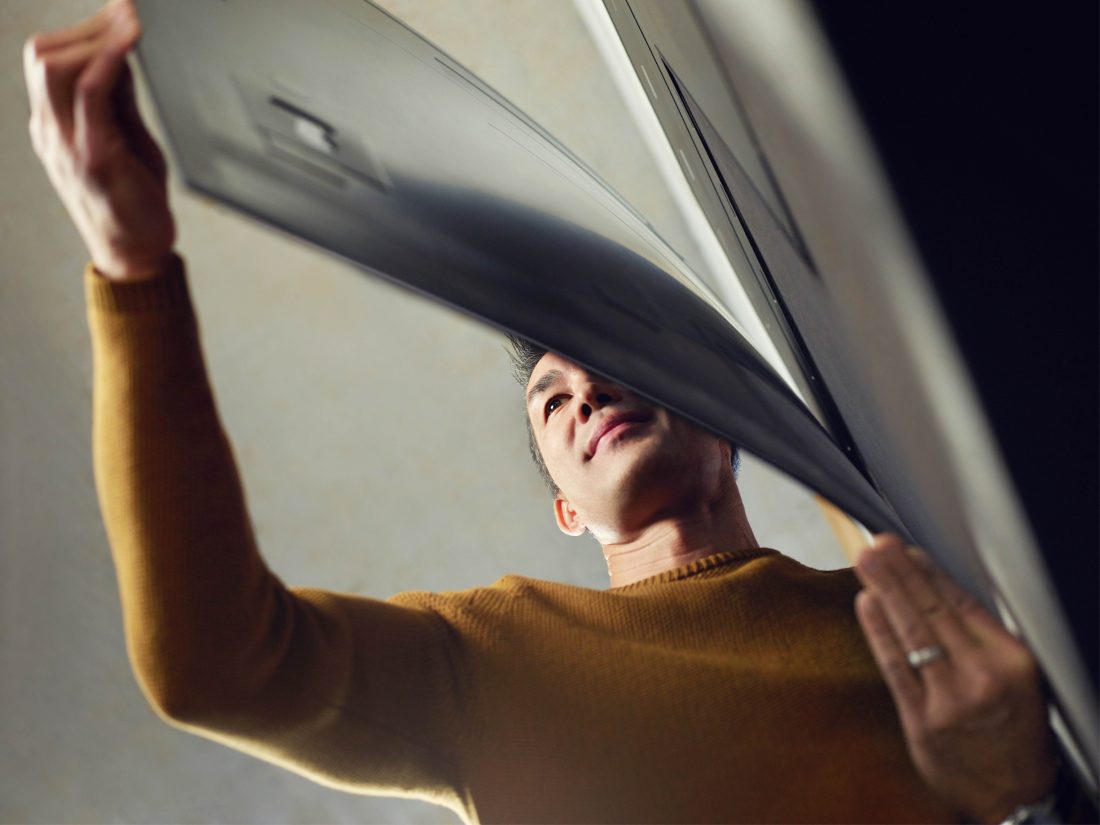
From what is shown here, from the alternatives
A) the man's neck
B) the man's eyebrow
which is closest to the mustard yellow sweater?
the man's neck

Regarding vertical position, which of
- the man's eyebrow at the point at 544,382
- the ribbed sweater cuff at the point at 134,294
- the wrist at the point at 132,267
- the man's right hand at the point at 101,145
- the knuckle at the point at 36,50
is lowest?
the man's eyebrow at the point at 544,382

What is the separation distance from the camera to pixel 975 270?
0.72 feet

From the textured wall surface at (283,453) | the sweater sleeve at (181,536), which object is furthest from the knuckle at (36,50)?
the textured wall surface at (283,453)

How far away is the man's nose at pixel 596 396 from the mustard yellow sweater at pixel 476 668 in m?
0.18

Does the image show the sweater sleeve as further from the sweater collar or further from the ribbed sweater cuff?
the sweater collar

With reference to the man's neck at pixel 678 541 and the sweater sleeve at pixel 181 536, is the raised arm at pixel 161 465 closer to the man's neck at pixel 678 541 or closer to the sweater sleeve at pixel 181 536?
the sweater sleeve at pixel 181 536

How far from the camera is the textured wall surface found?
76.6 inches

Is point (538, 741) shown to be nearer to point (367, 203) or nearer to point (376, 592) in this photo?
point (367, 203)

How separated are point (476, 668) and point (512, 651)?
1.1 inches

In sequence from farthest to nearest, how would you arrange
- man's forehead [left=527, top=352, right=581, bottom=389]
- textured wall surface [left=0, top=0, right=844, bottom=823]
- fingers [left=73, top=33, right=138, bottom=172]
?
textured wall surface [left=0, top=0, right=844, bottom=823]
man's forehead [left=527, top=352, right=581, bottom=389]
fingers [left=73, top=33, right=138, bottom=172]

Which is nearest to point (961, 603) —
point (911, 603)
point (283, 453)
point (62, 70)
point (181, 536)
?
point (911, 603)

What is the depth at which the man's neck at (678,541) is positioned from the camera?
86 centimetres

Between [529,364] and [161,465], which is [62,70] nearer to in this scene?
[161,465]

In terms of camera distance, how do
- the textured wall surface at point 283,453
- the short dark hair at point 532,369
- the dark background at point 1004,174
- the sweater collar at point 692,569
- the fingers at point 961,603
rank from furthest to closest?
the textured wall surface at point 283,453, the short dark hair at point 532,369, the sweater collar at point 692,569, the fingers at point 961,603, the dark background at point 1004,174
